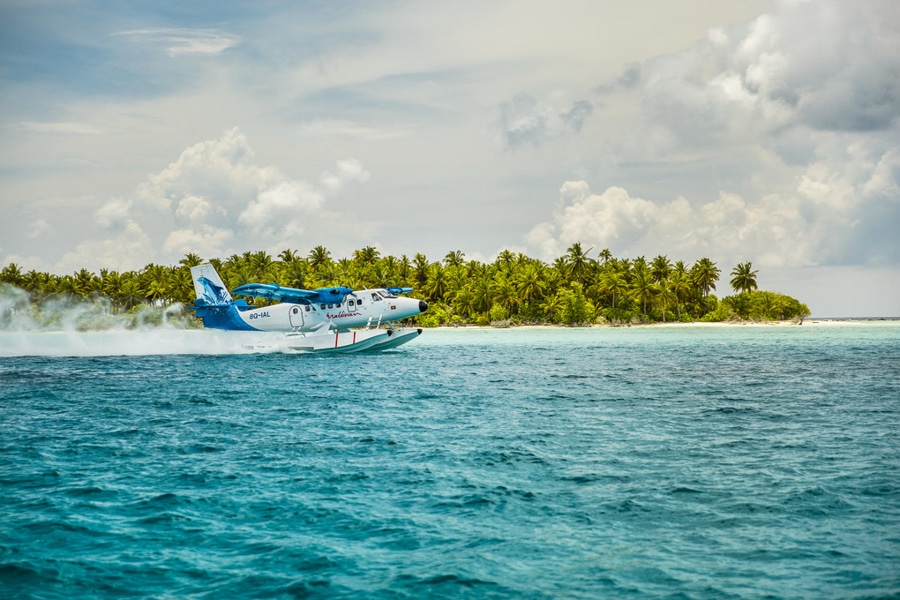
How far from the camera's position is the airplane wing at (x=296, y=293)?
131 feet

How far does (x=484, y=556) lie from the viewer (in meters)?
7.71

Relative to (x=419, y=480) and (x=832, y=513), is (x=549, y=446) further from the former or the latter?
(x=832, y=513)

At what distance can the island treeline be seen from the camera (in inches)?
4117

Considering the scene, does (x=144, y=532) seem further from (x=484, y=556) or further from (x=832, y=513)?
(x=832, y=513)

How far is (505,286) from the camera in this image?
10425 centimetres

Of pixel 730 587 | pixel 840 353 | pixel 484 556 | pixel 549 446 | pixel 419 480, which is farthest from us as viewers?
pixel 840 353

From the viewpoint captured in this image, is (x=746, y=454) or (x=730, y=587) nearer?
(x=730, y=587)

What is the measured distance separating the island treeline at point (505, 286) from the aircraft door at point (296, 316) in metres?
59.0

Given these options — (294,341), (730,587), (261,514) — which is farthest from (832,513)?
(294,341)

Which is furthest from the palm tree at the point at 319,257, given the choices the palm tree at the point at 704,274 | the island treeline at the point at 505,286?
the palm tree at the point at 704,274

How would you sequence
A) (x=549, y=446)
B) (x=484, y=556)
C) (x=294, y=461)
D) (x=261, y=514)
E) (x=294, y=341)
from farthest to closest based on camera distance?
1. (x=294, y=341)
2. (x=549, y=446)
3. (x=294, y=461)
4. (x=261, y=514)
5. (x=484, y=556)

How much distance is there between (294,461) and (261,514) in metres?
3.47

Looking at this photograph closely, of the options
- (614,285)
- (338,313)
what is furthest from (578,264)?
(338,313)

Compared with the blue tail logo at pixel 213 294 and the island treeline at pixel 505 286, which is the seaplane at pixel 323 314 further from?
the island treeline at pixel 505 286
